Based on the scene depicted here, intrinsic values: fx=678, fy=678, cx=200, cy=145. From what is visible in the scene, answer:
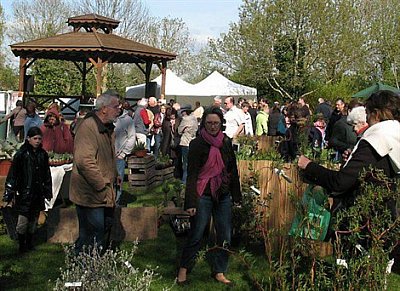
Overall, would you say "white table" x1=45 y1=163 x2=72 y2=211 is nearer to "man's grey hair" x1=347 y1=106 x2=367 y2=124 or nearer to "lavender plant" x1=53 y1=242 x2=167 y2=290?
"man's grey hair" x1=347 y1=106 x2=367 y2=124

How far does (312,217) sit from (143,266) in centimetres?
320

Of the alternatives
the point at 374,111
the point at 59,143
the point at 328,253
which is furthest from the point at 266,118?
the point at 374,111

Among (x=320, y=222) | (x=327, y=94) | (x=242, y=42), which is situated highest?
(x=242, y=42)

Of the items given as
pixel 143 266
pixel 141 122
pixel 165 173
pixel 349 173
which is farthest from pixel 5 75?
pixel 349 173

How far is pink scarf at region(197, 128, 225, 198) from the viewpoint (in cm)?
645

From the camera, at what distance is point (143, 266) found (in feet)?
24.5

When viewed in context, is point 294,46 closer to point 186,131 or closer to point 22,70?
point 22,70

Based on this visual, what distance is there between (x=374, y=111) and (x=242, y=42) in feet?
107

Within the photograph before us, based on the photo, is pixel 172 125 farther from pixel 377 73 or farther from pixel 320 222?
pixel 377 73

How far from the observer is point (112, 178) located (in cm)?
652

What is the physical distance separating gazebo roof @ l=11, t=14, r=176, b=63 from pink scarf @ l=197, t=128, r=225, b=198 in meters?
14.7

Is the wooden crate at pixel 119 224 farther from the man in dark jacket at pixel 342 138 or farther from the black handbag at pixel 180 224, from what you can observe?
the man in dark jacket at pixel 342 138

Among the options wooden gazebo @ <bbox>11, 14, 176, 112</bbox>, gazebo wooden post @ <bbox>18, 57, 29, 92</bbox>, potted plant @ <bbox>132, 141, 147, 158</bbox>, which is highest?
wooden gazebo @ <bbox>11, 14, 176, 112</bbox>

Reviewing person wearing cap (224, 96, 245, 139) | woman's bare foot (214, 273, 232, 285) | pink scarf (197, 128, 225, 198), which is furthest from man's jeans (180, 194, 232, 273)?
person wearing cap (224, 96, 245, 139)
